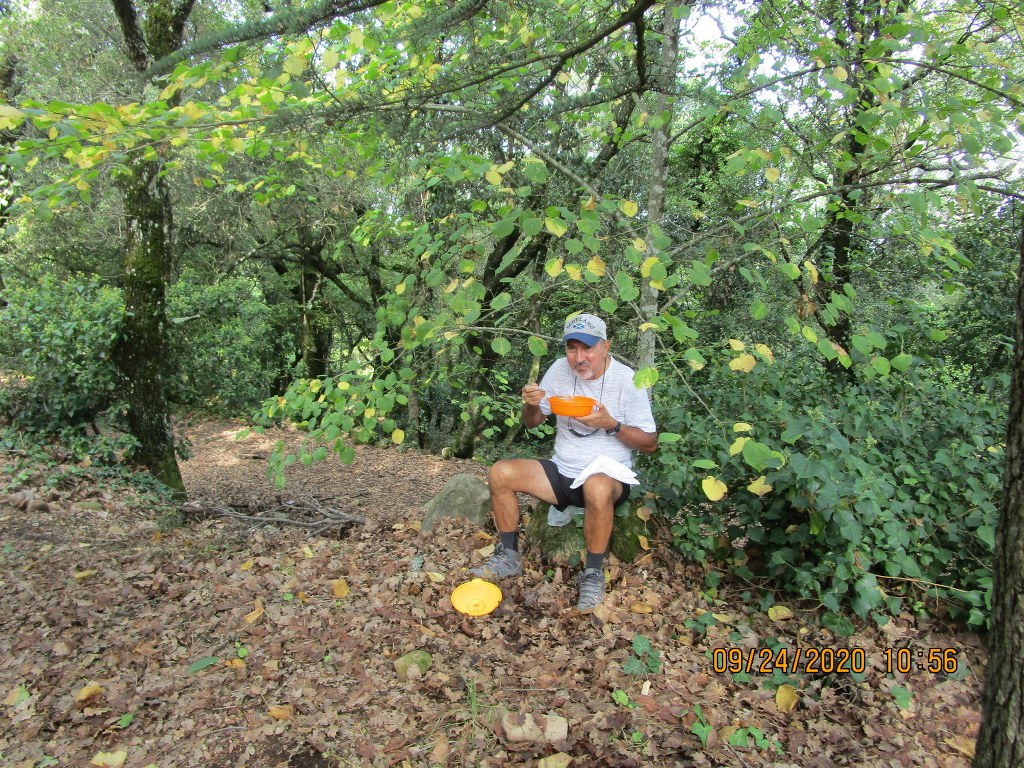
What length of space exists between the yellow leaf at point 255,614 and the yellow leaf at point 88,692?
0.64 meters

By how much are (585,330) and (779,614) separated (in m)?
1.64

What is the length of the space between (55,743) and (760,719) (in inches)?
104

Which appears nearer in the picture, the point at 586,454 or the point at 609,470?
the point at 609,470

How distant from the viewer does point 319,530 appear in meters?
4.15

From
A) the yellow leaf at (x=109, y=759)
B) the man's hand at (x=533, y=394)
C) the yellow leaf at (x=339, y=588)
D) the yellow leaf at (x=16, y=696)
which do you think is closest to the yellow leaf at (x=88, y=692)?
the yellow leaf at (x=16, y=696)

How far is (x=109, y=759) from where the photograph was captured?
1.98m

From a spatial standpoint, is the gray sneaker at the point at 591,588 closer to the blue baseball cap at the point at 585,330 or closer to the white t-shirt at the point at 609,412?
the white t-shirt at the point at 609,412

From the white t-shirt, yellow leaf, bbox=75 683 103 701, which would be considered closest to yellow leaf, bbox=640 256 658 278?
the white t-shirt

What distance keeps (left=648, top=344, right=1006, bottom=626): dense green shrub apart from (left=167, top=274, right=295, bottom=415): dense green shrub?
7257 millimetres

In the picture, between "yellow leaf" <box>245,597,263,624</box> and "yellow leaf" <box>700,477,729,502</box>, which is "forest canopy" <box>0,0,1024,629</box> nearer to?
"yellow leaf" <box>700,477,729,502</box>

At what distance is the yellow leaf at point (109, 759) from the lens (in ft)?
6.43

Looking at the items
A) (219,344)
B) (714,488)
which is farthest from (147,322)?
(714,488)

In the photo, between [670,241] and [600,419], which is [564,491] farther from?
[670,241]

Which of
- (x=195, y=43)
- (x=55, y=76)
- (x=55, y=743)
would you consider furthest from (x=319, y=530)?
(x=55, y=76)
